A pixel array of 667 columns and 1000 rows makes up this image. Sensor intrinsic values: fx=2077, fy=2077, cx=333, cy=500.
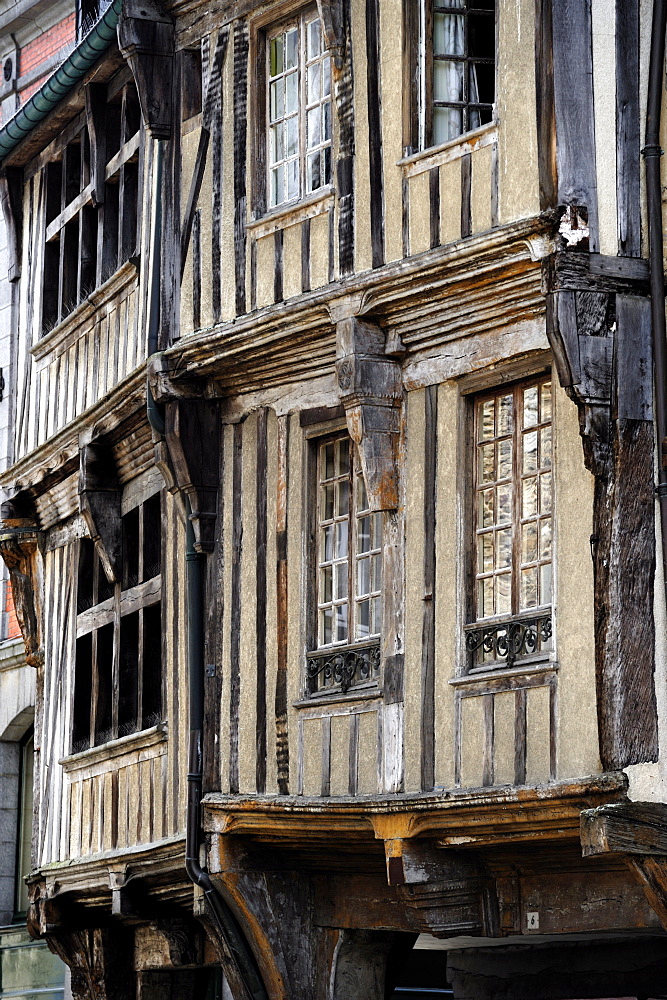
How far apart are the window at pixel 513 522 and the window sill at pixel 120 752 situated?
10.9 ft

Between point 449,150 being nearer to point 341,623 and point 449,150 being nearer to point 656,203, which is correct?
point 656,203

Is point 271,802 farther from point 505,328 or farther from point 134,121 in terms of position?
point 134,121

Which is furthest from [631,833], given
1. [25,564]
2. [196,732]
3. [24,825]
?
[24,825]

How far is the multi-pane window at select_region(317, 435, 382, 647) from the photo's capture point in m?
12.4

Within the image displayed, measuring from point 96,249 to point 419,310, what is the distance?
4932mm

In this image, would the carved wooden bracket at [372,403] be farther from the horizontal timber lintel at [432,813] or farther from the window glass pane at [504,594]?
the horizontal timber lintel at [432,813]

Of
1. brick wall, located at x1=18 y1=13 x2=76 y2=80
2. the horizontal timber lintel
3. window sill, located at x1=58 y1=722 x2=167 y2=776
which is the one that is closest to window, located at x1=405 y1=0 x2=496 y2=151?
the horizontal timber lintel

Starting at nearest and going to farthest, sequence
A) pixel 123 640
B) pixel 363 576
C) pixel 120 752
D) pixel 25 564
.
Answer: pixel 363 576
pixel 120 752
pixel 123 640
pixel 25 564

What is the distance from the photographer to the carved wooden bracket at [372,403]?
11.9 meters

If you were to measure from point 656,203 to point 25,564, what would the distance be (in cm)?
808

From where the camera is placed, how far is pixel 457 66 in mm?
12039

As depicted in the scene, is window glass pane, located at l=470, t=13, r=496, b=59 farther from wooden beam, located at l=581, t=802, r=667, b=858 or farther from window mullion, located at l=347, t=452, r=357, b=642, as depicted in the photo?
wooden beam, located at l=581, t=802, r=667, b=858

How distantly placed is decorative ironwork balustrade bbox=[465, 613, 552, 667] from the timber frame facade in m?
0.03

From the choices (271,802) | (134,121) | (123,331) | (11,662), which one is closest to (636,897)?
(271,802)
